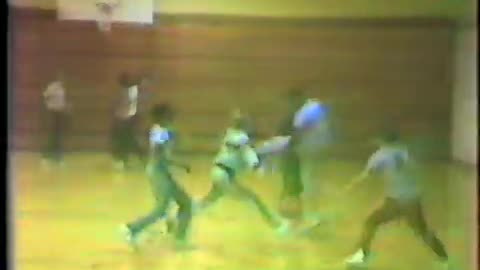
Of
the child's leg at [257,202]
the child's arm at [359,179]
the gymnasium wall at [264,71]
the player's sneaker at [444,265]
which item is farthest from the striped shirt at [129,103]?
the player's sneaker at [444,265]

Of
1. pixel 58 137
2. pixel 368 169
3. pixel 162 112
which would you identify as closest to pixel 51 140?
pixel 58 137

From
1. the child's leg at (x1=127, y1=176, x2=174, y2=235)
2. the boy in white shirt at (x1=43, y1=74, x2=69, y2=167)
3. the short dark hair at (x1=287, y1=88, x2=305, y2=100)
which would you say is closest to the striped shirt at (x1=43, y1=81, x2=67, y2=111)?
the boy in white shirt at (x1=43, y1=74, x2=69, y2=167)

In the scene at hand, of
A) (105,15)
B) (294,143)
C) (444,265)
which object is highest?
(105,15)

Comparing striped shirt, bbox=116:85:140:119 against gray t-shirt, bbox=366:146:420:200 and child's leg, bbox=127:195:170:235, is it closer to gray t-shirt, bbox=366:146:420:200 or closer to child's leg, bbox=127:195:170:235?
child's leg, bbox=127:195:170:235

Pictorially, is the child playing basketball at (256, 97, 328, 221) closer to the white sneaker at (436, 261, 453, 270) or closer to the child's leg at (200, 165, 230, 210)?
the child's leg at (200, 165, 230, 210)

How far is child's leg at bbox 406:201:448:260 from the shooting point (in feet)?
3.18

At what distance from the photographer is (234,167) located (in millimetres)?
965

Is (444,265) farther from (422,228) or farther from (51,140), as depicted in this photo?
(51,140)

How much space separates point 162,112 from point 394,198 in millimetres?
251

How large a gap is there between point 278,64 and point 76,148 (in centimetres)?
22

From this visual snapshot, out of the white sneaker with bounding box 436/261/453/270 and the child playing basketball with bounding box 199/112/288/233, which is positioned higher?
the child playing basketball with bounding box 199/112/288/233

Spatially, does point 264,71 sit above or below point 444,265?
above

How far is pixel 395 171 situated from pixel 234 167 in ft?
0.54

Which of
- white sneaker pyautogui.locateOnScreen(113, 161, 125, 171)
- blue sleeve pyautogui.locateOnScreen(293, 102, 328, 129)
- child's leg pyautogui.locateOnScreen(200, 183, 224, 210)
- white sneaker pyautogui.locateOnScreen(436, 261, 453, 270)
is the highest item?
blue sleeve pyautogui.locateOnScreen(293, 102, 328, 129)
